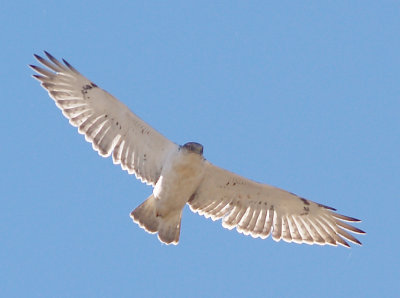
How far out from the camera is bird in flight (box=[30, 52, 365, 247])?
61.5 ft

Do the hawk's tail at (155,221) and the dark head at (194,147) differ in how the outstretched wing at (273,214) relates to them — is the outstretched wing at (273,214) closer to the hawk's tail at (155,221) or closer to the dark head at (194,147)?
the hawk's tail at (155,221)

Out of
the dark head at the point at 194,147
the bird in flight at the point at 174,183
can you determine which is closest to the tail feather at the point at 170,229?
the bird in flight at the point at 174,183

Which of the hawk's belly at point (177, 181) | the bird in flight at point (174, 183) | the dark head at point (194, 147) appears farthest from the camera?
the bird in flight at point (174, 183)

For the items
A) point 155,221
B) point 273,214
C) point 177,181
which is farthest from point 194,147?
point 273,214

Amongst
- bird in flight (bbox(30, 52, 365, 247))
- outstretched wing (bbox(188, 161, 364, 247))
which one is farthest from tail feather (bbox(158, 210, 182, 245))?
outstretched wing (bbox(188, 161, 364, 247))

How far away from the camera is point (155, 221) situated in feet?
62.6

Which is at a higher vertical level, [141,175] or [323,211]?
[323,211]

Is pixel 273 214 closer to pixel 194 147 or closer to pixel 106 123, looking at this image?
pixel 194 147

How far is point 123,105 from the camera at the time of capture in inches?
738

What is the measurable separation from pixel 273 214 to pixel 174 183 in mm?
2035

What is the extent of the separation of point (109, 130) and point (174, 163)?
1346 mm

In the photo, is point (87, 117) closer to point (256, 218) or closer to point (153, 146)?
point (153, 146)

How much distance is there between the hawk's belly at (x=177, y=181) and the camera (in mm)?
18406

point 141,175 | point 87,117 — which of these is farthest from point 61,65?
point 141,175
